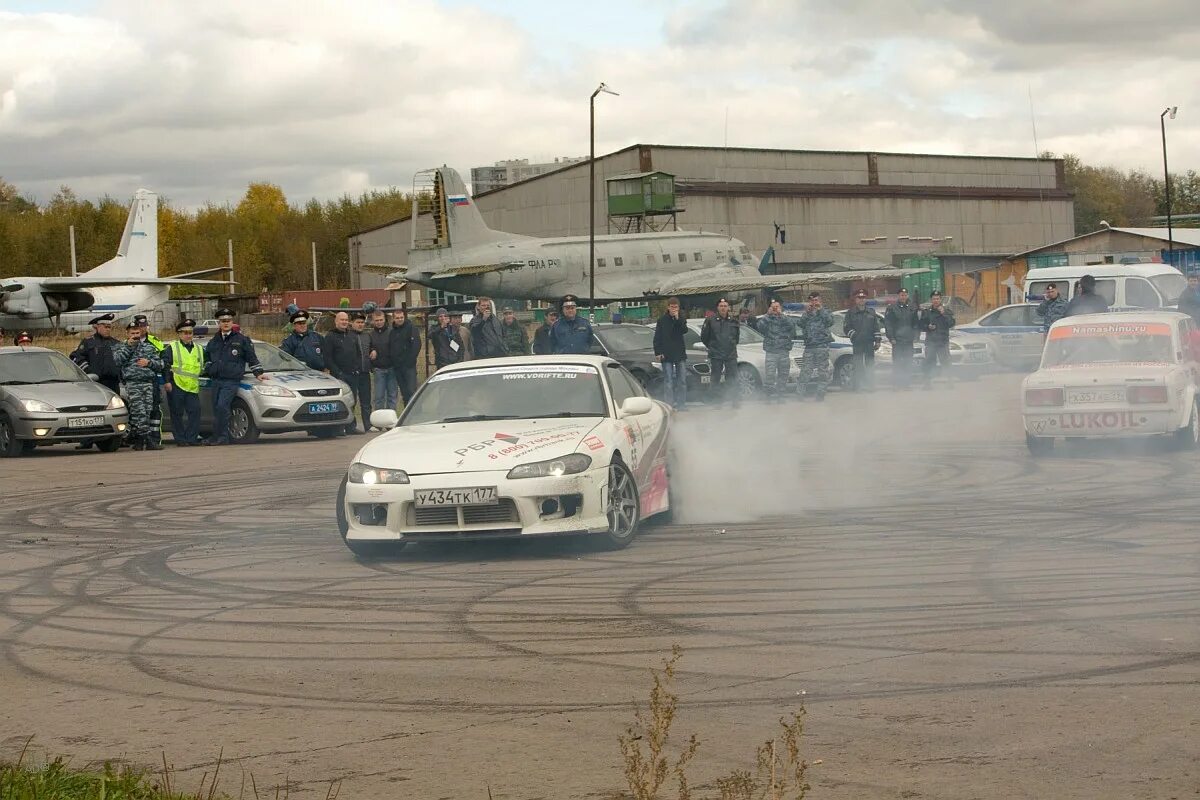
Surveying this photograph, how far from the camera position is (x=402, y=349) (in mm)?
23750

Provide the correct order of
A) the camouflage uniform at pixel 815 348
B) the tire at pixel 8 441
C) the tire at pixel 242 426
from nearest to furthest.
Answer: the tire at pixel 8 441 → the tire at pixel 242 426 → the camouflage uniform at pixel 815 348

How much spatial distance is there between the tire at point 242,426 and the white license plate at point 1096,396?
1207cm

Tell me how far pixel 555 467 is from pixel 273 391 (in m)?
13.4

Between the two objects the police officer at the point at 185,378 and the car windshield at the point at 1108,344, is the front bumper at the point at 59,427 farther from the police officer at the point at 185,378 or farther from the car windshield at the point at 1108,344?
the car windshield at the point at 1108,344

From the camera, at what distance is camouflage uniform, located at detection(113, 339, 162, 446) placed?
22.3m

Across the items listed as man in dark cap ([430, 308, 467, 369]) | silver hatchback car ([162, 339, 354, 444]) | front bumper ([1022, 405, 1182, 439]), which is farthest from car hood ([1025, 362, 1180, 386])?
man in dark cap ([430, 308, 467, 369])

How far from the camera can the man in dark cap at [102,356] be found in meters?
24.5

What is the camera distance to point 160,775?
538 centimetres

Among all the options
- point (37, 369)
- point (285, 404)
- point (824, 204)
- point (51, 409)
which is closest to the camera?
point (51, 409)

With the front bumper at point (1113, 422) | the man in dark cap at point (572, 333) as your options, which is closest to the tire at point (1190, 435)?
the front bumper at point (1113, 422)

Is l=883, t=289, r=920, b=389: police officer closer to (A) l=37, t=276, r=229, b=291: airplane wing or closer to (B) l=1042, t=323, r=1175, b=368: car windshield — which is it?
(B) l=1042, t=323, r=1175, b=368: car windshield

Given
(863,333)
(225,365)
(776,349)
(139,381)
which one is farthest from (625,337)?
(139,381)

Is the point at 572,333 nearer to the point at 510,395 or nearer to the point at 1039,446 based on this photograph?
the point at 1039,446

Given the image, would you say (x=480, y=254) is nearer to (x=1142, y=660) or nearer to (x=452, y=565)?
(x=452, y=565)
